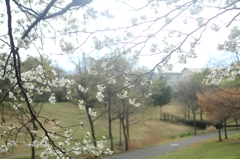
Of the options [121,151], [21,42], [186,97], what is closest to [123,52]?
[21,42]

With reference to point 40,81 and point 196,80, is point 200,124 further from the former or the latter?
point 40,81

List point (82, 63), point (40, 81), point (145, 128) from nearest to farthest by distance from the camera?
point (40, 81), point (82, 63), point (145, 128)

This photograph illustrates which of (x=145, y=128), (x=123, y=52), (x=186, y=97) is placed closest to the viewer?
(x=123, y=52)

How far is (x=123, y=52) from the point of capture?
4.01 meters

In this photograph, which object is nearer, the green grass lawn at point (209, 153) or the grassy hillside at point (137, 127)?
the green grass lawn at point (209, 153)

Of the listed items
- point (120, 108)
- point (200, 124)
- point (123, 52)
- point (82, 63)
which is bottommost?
point (200, 124)

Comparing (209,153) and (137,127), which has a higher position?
(209,153)

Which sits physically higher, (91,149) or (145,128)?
(91,149)

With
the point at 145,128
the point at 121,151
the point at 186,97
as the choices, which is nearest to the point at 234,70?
the point at 121,151

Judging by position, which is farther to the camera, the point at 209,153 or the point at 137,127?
the point at 137,127

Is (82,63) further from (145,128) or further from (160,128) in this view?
(160,128)

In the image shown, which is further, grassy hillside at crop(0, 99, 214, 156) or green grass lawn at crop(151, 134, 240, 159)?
grassy hillside at crop(0, 99, 214, 156)

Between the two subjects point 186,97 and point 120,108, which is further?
point 186,97

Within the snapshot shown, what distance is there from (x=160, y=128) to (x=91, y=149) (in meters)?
26.0
